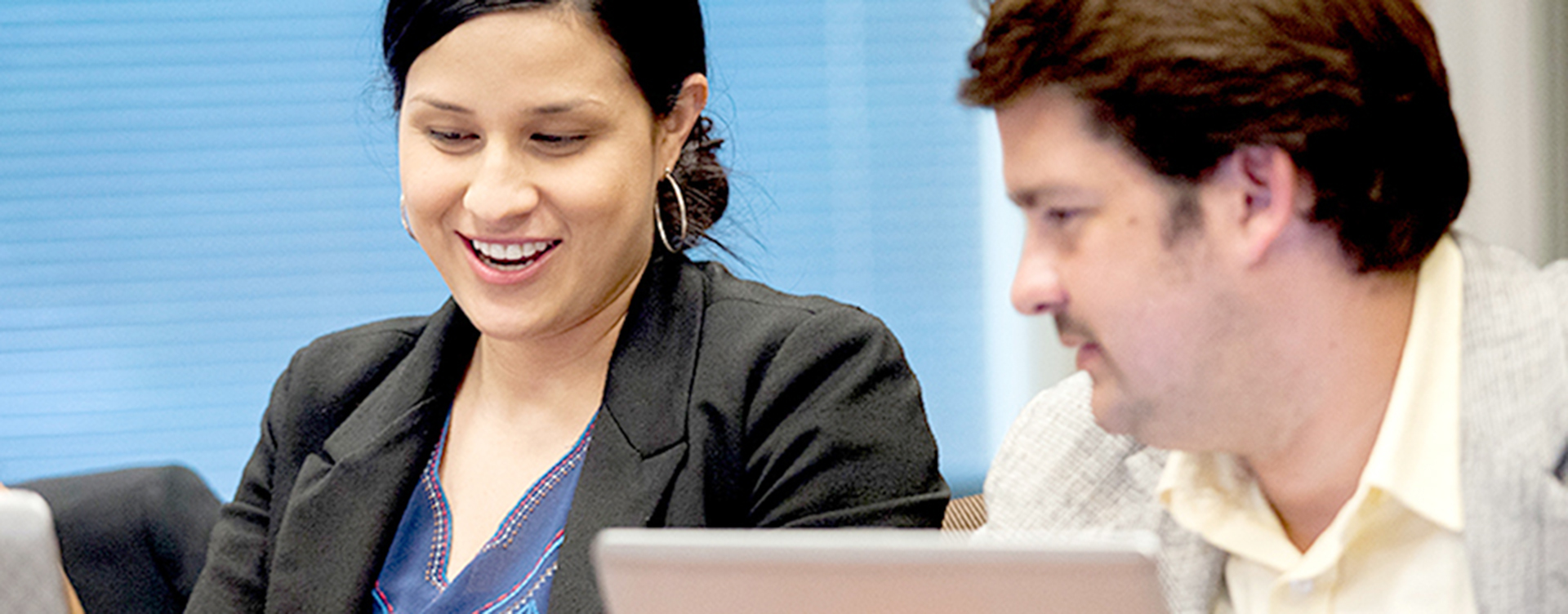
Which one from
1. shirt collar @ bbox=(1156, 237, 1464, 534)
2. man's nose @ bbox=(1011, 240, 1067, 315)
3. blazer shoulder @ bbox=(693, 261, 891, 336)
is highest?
man's nose @ bbox=(1011, 240, 1067, 315)

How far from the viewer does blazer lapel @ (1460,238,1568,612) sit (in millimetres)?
877

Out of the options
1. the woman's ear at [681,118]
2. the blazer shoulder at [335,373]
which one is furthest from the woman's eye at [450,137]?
the blazer shoulder at [335,373]

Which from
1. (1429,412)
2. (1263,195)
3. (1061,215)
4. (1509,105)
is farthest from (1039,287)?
(1509,105)

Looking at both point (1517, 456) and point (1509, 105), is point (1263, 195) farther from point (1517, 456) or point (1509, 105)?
point (1509, 105)

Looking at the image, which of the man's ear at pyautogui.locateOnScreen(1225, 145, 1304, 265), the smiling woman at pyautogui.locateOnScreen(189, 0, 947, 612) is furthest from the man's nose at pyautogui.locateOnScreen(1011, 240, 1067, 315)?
the smiling woman at pyautogui.locateOnScreen(189, 0, 947, 612)

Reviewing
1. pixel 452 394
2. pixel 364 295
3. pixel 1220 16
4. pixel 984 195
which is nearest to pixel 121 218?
pixel 364 295

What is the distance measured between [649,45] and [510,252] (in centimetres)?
25

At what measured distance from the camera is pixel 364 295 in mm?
2664

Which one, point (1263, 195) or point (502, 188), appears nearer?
point (1263, 195)

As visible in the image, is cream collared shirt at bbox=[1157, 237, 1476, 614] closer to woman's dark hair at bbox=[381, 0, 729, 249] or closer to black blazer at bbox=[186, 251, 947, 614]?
black blazer at bbox=[186, 251, 947, 614]

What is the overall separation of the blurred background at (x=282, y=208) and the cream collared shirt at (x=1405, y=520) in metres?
1.53

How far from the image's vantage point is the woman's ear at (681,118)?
4.72ft

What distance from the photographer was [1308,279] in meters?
0.92

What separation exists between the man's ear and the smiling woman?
46 centimetres
